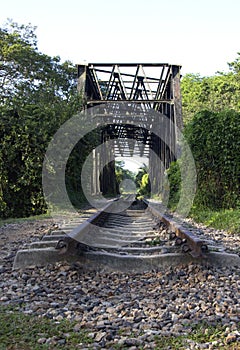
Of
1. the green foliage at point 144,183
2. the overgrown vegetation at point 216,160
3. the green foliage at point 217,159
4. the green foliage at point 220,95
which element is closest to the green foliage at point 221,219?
the overgrown vegetation at point 216,160

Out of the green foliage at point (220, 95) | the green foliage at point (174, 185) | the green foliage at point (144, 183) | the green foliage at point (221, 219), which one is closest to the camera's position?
the green foliage at point (221, 219)

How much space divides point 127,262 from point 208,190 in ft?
18.8

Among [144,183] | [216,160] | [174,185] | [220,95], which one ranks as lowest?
[174,185]

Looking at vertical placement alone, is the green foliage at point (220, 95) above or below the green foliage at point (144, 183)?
above

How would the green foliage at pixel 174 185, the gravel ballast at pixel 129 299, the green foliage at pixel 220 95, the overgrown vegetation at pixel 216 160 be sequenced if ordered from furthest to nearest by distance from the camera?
the green foliage at pixel 220 95 < the green foliage at pixel 174 185 < the overgrown vegetation at pixel 216 160 < the gravel ballast at pixel 129 299

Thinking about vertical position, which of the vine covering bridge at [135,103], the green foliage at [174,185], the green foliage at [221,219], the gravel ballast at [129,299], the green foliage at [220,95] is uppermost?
the green foliage at [220,95]

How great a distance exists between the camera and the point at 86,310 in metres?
2.98

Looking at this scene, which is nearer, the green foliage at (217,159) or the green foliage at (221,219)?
the green foliage at (221,219)

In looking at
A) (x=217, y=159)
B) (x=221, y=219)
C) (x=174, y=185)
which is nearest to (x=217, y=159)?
(x=217, y=159)

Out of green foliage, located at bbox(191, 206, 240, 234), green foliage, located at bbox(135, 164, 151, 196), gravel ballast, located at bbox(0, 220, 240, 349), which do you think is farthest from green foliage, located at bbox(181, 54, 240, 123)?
gravel ballast, located at bbox(0, 220, 240, 349)

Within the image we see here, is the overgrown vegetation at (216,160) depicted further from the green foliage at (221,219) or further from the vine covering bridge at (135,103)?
the vine covering bridge at (135,103)

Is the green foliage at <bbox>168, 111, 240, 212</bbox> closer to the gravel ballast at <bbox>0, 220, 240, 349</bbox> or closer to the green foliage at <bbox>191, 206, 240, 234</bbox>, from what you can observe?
the green foliage at <bbox>191, 206, 240, 234</bbox>

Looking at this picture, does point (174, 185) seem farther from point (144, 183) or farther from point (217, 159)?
point (144, 183)

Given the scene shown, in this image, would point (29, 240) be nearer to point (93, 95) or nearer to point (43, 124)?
point (43, 124)
